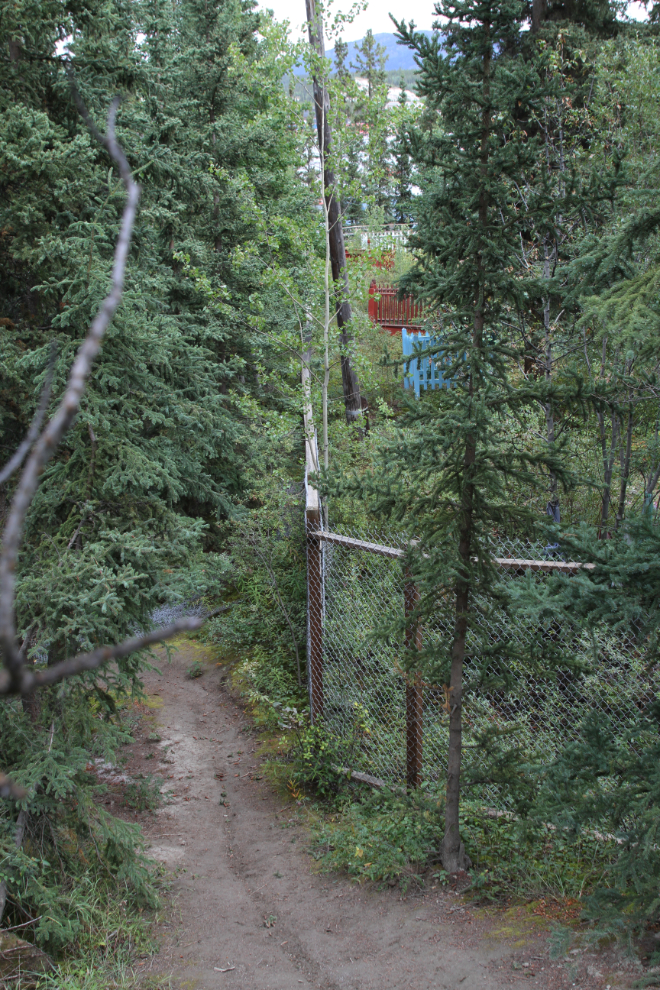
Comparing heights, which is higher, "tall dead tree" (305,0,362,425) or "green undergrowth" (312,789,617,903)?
"tall dead tree" (305,0,362,425)

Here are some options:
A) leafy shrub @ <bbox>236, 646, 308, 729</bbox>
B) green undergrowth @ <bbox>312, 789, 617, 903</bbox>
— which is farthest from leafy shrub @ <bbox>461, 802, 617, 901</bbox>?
leafy shrub @ <bbox>236, 646, 308, 729</bbox>

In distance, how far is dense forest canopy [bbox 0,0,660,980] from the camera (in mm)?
3240

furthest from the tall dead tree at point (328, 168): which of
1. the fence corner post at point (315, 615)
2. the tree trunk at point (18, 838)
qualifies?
the tree trunk at point (18, 838)

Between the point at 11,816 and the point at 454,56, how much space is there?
5.00m

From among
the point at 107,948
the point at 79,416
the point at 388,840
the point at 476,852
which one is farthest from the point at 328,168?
the point at 107,948

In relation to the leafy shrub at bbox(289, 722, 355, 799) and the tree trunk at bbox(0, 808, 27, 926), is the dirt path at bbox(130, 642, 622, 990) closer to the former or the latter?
the leafy shrub at bbox(289, 722, 355, 799)

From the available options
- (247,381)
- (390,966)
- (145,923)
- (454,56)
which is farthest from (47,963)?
(247,381)

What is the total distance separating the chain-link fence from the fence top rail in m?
0.01

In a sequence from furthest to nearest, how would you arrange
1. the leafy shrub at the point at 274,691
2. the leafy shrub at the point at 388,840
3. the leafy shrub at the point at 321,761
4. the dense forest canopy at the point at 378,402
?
the leafy shrub at the point at 274,691 < the leafy shrub at the point at 321,761 < the leafy shrub at the point at 388,840 < the dense forest canopy at the point at 378,402

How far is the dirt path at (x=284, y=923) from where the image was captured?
135 inches

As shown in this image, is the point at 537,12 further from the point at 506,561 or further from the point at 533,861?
the point at 533,861

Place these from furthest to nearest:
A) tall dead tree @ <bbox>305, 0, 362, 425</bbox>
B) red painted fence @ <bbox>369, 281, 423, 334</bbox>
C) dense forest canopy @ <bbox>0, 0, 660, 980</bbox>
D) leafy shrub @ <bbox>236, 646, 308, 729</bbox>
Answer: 1. red painted fence @ <bbox>369, 281, 423, 334</bbox>
2. tall dead tree @ <bbox>305, 0, 362, 425</bbox>
3. leafy shrub @ <bbox>236, 646, 308, 729</bbox>
4. dense forest canopy @ <bbox>0, 0, 660, 980</bbox>

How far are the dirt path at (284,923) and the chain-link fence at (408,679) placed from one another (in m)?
0.89

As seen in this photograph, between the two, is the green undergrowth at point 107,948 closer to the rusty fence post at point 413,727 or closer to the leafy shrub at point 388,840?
the leafy shrub at point 388,840
